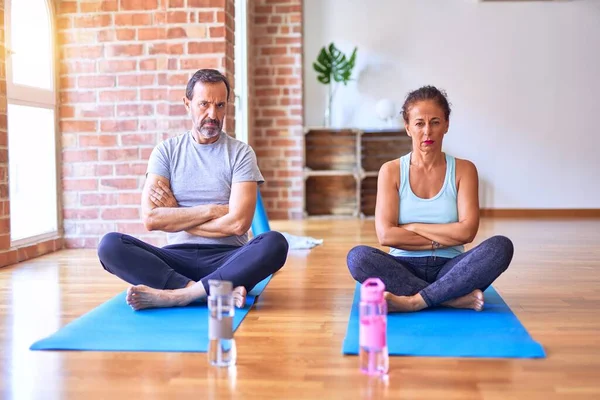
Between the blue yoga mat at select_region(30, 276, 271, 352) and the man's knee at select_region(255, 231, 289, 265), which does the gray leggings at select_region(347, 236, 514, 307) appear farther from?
the blue yoga mat at select_region(30, 276, 271, 352)

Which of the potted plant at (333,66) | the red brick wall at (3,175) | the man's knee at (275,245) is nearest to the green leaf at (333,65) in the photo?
the potted plant at (333,66)

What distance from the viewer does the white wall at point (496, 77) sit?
23.2 feet

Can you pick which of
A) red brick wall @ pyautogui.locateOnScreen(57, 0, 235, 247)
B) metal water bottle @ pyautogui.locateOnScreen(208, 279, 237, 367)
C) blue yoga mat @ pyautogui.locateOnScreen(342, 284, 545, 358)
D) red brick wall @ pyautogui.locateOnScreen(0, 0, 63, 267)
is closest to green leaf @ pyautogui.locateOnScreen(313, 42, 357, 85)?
red brick wall @ pyautogui.locateOnScreen(57, 0, 235, 247)

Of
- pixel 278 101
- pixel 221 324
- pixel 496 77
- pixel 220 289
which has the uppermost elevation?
pixel 496 77

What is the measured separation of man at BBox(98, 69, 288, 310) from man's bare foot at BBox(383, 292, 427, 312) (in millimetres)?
462

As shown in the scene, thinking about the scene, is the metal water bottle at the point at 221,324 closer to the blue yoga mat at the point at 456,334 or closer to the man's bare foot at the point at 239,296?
the blue yoga mat at the point at 456,334

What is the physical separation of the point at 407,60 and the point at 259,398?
5.68 meters

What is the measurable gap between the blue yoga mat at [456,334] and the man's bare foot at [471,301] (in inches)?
0.9

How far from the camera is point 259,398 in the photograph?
1.88m

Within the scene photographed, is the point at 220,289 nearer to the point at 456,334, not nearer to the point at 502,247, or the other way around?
the point at 456,334

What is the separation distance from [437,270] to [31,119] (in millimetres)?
2786

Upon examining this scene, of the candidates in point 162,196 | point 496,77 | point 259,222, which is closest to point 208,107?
point 162,196

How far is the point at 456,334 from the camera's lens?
246 cm

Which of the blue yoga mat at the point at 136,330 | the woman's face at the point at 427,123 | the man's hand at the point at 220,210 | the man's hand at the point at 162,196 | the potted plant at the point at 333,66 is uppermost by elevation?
the potted plant at the point at 333,66
